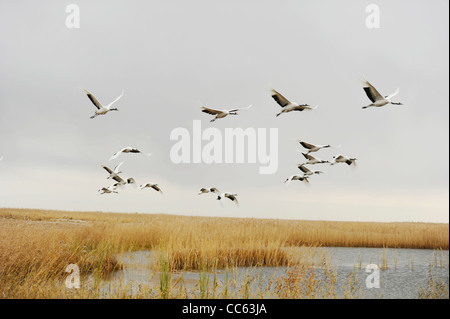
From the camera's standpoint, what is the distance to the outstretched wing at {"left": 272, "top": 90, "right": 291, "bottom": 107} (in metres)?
9.10

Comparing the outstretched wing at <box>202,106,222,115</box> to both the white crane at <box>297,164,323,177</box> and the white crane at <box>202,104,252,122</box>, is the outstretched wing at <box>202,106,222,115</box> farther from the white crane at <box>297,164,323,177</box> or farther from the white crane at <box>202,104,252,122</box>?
the white crane at <box>297,164,323,177</box>

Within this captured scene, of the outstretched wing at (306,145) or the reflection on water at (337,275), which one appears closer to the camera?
the reflection on water at (337,275)

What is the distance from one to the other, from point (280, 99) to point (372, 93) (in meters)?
1.97

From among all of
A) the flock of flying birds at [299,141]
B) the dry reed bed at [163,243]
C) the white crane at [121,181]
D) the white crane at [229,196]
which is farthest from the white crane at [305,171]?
the white crane at [121,181]

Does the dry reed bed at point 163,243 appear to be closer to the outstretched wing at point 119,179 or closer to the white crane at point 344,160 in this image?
the outstretched wing at point 119,179

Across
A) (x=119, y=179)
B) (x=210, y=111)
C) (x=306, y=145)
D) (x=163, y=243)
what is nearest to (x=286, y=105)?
(x=306, y=145)

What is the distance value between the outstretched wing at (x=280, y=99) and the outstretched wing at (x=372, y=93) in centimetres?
171

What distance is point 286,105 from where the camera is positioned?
30.5 ft

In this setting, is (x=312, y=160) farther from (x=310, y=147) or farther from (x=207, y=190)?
(x=207, y=190)

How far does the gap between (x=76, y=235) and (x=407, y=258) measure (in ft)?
49.4

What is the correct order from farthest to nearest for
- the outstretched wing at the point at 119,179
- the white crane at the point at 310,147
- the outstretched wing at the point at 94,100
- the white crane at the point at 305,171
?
the white crane at the point at 305,171
the outstretched wing at the point at 119,179
the white crane at the point at 310,147
the outstretched wing at the point at 94,100

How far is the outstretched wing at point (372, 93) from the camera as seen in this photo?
8.52 metres

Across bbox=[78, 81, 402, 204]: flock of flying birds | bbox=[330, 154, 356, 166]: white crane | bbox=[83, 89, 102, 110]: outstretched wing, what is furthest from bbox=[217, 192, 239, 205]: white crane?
bbox=[83, 89, 102, 110]: outstretched wing
